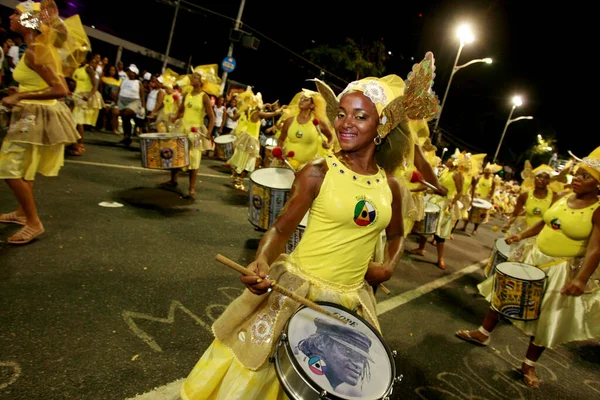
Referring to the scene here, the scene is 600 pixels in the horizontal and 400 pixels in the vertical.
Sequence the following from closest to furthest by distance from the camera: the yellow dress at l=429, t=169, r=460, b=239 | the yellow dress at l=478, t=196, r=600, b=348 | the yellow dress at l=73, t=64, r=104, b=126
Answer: the yellow dress at l=478, t=196, r=600, b=348 < the yellow dress at l=429, t=169, r=460, b=239 < the yellow dress at l=73, t=64, r=104, b=126

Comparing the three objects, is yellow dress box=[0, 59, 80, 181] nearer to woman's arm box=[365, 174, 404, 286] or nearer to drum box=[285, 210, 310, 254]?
drum box=[285, 210, 310, 254]

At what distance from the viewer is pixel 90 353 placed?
2.50m

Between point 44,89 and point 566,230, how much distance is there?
5.65 m

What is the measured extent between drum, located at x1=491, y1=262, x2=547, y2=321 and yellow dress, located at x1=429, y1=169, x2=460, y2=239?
10.1 ft

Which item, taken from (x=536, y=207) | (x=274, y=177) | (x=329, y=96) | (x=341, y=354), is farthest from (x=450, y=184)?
(x=341, y=354)

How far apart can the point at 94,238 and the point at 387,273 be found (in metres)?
3.72

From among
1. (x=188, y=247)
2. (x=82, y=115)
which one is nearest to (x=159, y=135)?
(x=188, y=247)

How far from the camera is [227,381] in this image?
1677mm

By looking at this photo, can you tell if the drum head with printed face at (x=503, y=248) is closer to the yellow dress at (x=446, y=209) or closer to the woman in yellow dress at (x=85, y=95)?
the yellow dress at (x=446, y=209)

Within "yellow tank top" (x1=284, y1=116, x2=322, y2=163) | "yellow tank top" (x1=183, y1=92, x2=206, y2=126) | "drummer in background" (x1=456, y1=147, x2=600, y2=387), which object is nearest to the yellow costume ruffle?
"drummer in background" (x1=456, y1=147, x2=600, y2=387)

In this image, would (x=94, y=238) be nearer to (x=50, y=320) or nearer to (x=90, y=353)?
(x=50, y=320)

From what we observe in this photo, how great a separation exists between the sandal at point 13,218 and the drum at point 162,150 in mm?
1987

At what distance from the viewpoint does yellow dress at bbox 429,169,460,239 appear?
283 inches

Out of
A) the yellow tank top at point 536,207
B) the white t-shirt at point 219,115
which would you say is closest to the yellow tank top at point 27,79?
the yellow tank top at point 536,207
